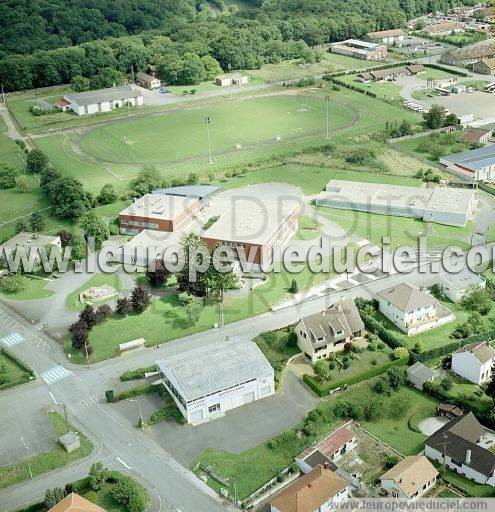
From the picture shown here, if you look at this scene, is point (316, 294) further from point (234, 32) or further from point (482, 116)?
point (234, 32)

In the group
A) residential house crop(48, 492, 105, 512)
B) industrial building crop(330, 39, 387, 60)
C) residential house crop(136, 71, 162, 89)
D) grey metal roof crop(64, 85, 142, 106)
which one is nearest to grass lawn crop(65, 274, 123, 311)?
residential house crop(48, 492, 105, 512)

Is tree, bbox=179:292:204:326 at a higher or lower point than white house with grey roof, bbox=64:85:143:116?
lower

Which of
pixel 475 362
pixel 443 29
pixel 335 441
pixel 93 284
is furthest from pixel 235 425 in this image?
pixel 443 29

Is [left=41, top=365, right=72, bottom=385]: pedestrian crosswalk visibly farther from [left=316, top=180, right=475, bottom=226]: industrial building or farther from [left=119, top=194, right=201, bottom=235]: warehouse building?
[left=316, top=180, right=475, bottom=226]: industrial building

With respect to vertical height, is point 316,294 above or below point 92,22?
below

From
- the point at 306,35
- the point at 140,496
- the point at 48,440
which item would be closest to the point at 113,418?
the point at 48,440

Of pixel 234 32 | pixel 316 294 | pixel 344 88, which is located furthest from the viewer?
pixel 234 32
